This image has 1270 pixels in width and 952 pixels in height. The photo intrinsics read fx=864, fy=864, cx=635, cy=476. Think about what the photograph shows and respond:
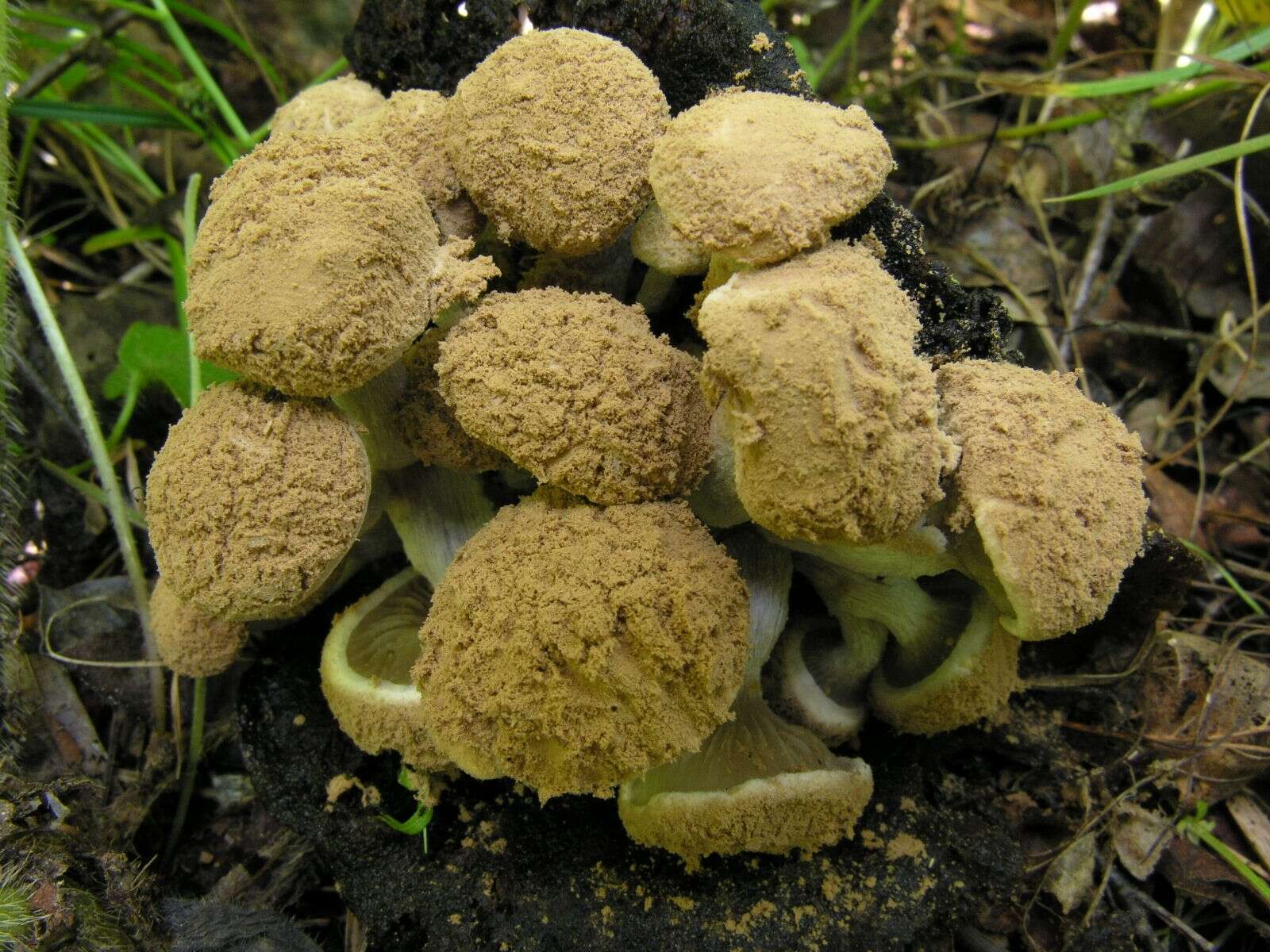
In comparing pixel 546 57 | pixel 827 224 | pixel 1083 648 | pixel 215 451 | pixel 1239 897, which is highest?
pixel 546 57

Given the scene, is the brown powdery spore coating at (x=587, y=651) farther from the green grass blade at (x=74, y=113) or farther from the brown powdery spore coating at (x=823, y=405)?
the green grass blade at (x=74, y=113)

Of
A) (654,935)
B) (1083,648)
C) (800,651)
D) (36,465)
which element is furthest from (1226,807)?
(36,465)

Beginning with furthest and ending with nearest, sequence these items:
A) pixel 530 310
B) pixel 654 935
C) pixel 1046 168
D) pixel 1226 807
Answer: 1. pixel 1046 168
2. pixel 1226 807
3. pixel 654 935
4. pixel 530 310

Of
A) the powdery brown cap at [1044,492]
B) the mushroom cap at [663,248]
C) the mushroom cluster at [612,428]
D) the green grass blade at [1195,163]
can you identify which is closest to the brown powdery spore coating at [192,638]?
the mushroom cluster at [612,428]

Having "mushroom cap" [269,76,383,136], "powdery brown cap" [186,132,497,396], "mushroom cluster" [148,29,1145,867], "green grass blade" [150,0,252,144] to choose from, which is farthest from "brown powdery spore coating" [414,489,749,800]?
"green grass blade" [150,0,252,144]

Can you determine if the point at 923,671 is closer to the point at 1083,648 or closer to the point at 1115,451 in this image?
the point at 1083,648

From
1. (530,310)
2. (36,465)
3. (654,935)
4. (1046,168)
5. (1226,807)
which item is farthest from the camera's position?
(1046,168)

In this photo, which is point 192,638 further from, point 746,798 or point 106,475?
point 746,798
